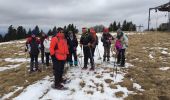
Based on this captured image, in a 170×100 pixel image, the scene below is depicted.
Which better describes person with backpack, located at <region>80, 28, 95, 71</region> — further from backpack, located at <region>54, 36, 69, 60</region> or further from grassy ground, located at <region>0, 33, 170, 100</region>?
backpack, located at <region>54, 36, 69, 60</region>

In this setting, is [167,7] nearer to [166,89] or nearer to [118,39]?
[118,39]

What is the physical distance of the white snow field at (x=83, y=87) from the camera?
14.1 metres

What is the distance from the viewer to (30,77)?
17.5 metres

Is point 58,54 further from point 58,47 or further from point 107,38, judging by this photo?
point 107,38

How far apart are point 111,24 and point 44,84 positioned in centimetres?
7278

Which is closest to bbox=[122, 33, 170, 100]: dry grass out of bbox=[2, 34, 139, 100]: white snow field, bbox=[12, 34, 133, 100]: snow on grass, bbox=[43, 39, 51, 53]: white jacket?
bbox=[2, 34, 139, 100]: white snow field

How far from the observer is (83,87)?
15.2 meters

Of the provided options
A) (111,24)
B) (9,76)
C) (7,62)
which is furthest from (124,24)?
(9,76)

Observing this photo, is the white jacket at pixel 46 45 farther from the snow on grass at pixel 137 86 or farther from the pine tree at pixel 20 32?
the pine tree at pixel 20 32

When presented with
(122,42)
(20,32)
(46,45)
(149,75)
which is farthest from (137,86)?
(20,32)

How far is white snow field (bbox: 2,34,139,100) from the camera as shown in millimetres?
14125

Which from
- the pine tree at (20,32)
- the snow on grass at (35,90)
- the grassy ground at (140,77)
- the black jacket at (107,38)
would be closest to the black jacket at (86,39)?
the black jacket at (107,38)

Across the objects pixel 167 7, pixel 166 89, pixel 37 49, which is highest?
pixel 167 7

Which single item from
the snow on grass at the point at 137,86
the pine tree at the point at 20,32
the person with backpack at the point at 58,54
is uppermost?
the pine tree at the point at 20,32
